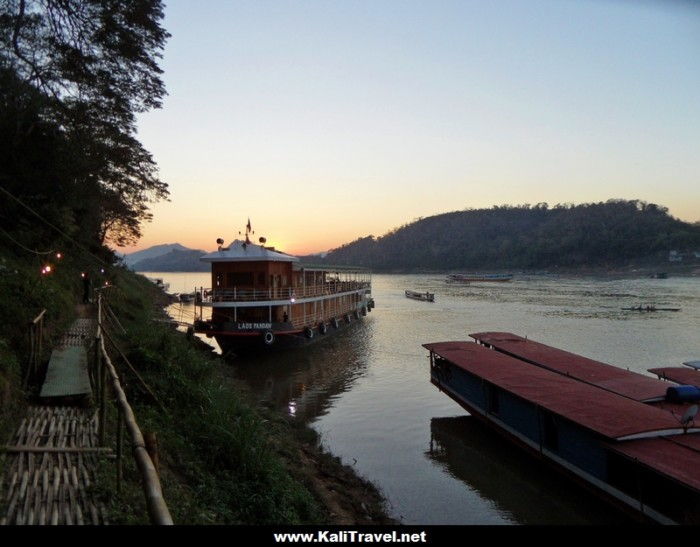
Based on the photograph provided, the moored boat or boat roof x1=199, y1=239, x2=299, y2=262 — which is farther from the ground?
boat roof x1=199, y1=239, x2=299, y2=262

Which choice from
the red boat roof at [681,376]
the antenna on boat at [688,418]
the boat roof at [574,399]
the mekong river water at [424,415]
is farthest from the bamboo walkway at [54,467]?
the red boat roof at [681,376]

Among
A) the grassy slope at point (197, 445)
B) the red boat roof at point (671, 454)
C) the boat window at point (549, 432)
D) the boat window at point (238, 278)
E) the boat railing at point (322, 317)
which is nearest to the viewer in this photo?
the grassy slope at point (197, 445)

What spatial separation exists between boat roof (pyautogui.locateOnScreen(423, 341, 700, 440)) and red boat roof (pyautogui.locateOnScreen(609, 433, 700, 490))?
20 centimetres

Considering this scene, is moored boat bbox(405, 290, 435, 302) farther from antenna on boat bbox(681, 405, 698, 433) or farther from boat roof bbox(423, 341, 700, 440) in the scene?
antenna on boat bbox(681, 405, 698, 433)

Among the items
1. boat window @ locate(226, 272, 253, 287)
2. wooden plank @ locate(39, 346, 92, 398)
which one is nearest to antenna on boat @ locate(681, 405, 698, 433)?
wooden plank @ locate(39, 346, 92, 398)

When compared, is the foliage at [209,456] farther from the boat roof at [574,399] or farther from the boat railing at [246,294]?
the boat railing at [246,294]

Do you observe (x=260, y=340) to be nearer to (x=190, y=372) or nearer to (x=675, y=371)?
(x=190, y=372)

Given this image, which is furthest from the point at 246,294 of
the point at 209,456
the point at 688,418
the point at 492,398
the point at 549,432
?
the point at 688,418

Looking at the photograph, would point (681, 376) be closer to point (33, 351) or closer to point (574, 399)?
point (574, 399)

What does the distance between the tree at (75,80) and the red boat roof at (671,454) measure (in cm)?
2116

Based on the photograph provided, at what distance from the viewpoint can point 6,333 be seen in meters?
9.84

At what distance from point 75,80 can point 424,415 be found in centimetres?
1996

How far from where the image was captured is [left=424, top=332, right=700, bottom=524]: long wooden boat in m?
9.34

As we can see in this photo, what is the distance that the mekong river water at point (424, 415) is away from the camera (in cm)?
1141
